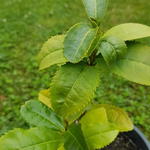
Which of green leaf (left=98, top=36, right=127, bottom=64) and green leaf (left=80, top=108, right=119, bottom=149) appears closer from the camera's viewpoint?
green leaf (left=98, top=36, right=127, bottom=64)

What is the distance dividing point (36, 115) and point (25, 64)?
186cm

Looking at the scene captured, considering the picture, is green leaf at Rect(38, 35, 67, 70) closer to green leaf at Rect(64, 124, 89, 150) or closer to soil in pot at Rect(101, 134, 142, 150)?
green leaf at Rect(64, 124, 89, 150)

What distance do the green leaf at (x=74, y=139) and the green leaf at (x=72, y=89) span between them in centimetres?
10

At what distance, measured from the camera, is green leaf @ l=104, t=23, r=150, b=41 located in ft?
4.65

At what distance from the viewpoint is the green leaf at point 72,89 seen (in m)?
1.35

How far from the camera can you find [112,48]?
4.39 ft

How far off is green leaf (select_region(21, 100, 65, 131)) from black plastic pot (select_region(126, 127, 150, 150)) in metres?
0.64

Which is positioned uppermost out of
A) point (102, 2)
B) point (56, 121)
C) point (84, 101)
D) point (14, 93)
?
point (102, 2)

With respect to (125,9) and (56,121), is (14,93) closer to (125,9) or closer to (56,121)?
(56,121)

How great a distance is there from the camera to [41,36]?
12.5 feet

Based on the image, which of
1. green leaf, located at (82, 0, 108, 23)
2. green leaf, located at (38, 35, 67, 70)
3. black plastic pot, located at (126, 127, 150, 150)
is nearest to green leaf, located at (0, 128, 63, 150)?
green leaf, located at (38, 35, 67, 70)

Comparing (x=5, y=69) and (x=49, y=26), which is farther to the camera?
(x=49, y=26)

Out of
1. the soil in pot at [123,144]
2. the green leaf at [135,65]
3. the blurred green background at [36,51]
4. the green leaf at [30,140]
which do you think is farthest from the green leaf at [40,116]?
the blurred green background at [36,51]

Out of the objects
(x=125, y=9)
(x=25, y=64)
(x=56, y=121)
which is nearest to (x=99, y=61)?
(x=56, y=121)
